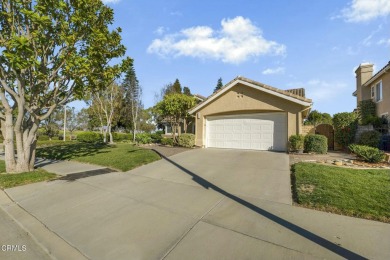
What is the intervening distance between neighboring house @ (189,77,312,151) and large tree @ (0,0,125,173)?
7264mm

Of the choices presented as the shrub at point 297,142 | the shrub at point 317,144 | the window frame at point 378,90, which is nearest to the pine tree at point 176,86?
the window frame at point 378,90

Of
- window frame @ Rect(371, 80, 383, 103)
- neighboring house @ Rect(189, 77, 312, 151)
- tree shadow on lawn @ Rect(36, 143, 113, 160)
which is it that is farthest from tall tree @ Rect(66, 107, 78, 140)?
window frame @ Rect(371, 80, 383, 103)

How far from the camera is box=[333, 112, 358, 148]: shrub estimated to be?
1248cm

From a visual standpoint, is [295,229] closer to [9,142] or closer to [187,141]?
[9,142]

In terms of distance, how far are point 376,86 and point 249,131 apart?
12.1m

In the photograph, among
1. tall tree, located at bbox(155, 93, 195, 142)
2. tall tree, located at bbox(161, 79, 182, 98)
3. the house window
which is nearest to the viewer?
the house window

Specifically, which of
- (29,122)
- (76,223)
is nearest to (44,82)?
(29,122)

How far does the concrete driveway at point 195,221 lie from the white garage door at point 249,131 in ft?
19.0

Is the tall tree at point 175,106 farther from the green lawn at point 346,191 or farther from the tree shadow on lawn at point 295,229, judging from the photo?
the green lawn at point 346,191

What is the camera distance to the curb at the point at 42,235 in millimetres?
3250

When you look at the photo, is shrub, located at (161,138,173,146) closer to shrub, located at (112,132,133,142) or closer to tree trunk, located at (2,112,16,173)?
tree trunk, located at (2,112,16,173)

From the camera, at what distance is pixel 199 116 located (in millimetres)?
A: 15164

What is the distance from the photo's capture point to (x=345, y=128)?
41.8ft

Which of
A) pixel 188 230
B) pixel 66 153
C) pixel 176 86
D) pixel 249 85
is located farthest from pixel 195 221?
pixel 176 86
